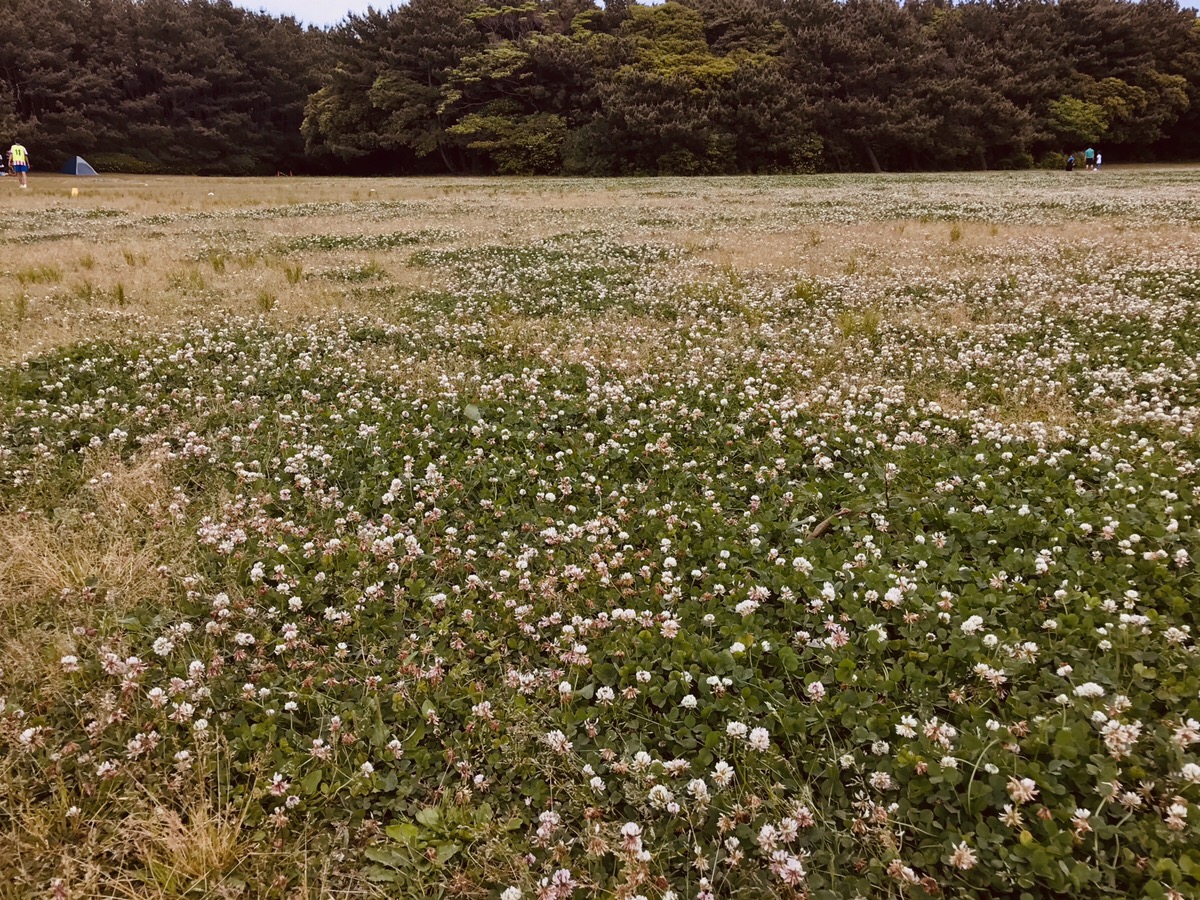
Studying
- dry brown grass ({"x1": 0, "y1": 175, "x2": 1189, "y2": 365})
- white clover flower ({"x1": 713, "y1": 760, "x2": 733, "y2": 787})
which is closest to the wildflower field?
white clover flower ({"x1": 713, "y1": 760, "x2": 733, "y2": 787})

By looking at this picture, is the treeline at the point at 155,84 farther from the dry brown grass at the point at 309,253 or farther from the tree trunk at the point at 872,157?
the tree trunk at the point at 872,157

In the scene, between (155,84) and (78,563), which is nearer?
(78,563)

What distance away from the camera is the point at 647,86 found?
196ft

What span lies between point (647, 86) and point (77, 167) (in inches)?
2239

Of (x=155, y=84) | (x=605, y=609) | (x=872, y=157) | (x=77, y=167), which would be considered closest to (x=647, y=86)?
(x=872, y=157)

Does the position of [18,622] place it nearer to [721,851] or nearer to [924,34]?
[721,851]

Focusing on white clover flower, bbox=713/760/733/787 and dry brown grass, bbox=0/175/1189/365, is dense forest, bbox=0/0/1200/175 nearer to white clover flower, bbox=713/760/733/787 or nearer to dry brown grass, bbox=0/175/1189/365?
dry brown grass, bbox=0/175/1189/365

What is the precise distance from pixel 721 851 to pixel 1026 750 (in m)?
1.60

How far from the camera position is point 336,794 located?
11.1 ft

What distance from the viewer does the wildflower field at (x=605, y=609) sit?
3.03 meters

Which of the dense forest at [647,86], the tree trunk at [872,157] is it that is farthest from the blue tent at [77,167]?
the tree trunk at [872,157]

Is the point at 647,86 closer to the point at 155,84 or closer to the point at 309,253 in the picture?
the point at 309,253

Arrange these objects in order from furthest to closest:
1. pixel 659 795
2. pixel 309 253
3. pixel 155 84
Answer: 1. pixel 155 84
2. pixel 309 253
3. pixel 659 795

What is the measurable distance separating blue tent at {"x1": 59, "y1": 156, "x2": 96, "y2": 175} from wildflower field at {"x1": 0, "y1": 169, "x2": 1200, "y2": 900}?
73.7 m
